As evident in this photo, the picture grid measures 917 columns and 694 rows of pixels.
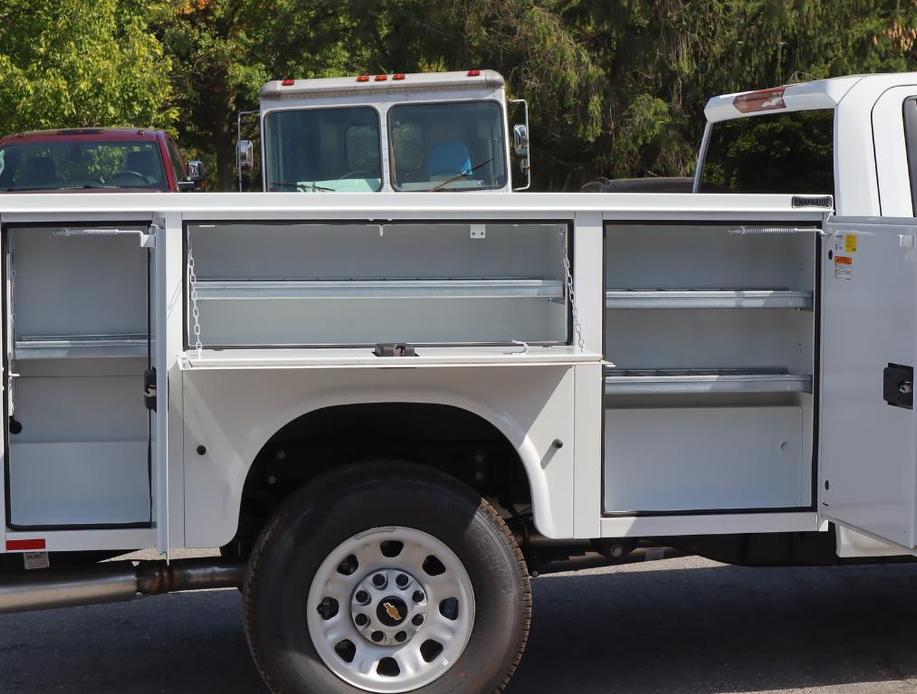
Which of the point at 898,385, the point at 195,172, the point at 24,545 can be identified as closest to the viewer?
the point at 898,385

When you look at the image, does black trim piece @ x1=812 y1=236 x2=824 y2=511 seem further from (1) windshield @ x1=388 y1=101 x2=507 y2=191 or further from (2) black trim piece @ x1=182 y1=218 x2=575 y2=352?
(1) windshield @ x1=388 y1=101 x2=507 y2=191

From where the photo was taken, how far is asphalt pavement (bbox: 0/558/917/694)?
17.0 ft

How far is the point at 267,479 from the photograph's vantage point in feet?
15.4

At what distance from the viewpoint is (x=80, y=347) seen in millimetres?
4484

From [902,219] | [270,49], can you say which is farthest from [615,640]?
[270,49]

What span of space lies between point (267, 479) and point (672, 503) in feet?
4.95

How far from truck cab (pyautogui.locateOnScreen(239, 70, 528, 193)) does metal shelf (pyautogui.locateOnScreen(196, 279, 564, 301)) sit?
5730mm

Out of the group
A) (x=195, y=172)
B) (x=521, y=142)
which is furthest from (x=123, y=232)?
(x=195, y=172)

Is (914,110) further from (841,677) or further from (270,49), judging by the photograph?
(270,49)

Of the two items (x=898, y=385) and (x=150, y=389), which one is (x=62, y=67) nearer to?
(x=150, y=389)

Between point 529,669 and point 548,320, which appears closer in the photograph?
point 548,320

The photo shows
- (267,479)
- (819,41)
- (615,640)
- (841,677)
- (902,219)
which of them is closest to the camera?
(902,219)

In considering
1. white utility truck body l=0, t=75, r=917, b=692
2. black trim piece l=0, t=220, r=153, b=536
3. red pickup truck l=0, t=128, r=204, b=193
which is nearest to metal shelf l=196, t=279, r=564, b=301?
white utility truck body l=0, t=75, r=917, b=692

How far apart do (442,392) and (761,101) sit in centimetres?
240
